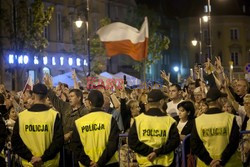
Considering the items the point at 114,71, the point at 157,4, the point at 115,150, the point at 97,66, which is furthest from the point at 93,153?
the point at 157,4

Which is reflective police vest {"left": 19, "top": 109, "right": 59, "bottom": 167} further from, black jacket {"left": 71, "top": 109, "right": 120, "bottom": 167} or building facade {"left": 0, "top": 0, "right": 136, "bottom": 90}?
building facade {"left": 0, "top": 0, "right": 136, "bottom": 90}

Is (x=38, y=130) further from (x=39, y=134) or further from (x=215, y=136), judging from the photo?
(x=215, y=136)

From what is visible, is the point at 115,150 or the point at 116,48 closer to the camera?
the point at 115,150

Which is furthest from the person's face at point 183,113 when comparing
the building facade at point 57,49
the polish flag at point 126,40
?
the building facade at point 57,49

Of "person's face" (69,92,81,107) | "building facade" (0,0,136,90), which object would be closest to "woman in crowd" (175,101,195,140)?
"person's face" (69,92,81,107)

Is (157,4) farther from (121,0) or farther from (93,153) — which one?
(93,153)

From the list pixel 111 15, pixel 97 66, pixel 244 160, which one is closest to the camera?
pixel 244 160

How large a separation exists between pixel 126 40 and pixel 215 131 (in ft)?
41.3

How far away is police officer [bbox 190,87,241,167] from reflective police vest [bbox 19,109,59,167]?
230 cm

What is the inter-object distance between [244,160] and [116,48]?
1189cm

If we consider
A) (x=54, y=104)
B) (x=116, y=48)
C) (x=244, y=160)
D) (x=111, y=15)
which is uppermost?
(x=111, y=15)

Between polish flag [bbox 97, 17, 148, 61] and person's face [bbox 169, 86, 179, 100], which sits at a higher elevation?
polish flag [bbox 97, 17, 148, 61]

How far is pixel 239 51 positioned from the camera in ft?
288

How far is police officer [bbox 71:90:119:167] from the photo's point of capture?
923cm
